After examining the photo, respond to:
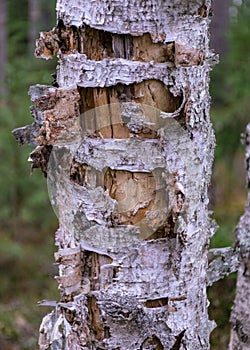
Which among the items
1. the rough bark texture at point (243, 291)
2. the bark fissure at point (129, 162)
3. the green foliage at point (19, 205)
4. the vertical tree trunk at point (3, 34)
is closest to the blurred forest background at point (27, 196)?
the green foliage at point (19, 205)

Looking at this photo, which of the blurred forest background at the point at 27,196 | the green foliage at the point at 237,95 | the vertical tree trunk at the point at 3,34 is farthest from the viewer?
the vertical tree trunk at the point at 3,34

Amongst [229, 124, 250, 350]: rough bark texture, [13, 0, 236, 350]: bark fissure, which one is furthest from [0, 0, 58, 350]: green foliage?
[13, 0, 236, 350]: bark fissure

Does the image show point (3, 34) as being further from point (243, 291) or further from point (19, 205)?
point (243, 291)

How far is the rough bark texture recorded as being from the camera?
2.88 meters

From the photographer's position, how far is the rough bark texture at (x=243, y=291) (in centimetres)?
288

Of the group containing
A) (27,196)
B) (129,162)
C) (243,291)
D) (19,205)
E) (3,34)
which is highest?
(3,34)

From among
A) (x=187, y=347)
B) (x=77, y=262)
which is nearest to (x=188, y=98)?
(x=77, y=262)

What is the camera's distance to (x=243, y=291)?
2.93 meters

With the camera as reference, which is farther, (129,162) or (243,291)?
(243,291)

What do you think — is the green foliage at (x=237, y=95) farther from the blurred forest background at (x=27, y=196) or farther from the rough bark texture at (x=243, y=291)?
the rough bark texture at (x=243, y=291)

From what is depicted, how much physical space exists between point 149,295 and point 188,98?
24.5 inches

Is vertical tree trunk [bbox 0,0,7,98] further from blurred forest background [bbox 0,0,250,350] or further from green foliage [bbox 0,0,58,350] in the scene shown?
green foliage [bbox 0,0,58,350]

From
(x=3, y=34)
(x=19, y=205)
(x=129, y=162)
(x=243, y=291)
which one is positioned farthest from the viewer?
(x=3, y=34)

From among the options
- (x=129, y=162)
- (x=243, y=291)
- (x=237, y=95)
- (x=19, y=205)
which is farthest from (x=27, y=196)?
(x=129, y=162)
